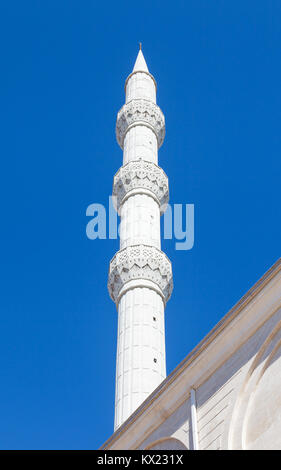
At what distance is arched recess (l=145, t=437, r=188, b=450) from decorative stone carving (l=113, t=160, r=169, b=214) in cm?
1299

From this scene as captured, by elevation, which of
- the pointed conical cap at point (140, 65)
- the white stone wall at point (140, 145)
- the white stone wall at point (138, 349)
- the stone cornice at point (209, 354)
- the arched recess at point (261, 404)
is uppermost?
the pointed conical cap at point (140, 65)

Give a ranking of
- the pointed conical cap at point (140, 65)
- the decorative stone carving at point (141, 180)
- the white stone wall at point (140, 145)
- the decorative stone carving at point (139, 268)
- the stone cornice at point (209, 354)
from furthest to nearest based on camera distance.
Answer: the pointed conical cap at point (140, 65)
the white stone wall at point (140, 145)
the decorative stone carving at point (141, 180)
the decorative stone carving at point (139, 268)
the stone cornice at point (209, 354)

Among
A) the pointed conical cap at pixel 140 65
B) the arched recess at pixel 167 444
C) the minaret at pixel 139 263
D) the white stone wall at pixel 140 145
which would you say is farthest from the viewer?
the pointed conical cap at pixel 140 65

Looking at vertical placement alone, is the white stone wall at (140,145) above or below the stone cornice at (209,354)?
above

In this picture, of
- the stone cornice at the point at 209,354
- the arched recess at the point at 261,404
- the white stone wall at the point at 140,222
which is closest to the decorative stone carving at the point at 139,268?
the white stone wall at the point at 140,222

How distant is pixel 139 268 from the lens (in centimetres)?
1919

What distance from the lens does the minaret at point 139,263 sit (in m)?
17.1

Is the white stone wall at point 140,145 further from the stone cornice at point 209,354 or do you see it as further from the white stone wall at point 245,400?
the white stone wall at point 245,400

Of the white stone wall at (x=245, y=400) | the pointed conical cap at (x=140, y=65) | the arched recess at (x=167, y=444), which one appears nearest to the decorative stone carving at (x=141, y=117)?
the pointed conical cap at (x=140, y=65)

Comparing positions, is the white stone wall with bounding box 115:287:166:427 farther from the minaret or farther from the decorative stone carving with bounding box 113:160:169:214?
the decorative stone carving with bounding box 113:160:169:214

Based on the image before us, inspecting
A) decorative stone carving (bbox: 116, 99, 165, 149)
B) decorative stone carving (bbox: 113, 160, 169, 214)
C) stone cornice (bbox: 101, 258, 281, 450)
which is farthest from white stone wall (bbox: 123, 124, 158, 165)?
stone cornice (bbox: 101, 258, 281, 450)

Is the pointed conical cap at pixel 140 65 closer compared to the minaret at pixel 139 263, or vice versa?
Result: the minaret at pixel 139 263

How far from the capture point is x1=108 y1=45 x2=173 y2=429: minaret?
17141mm
